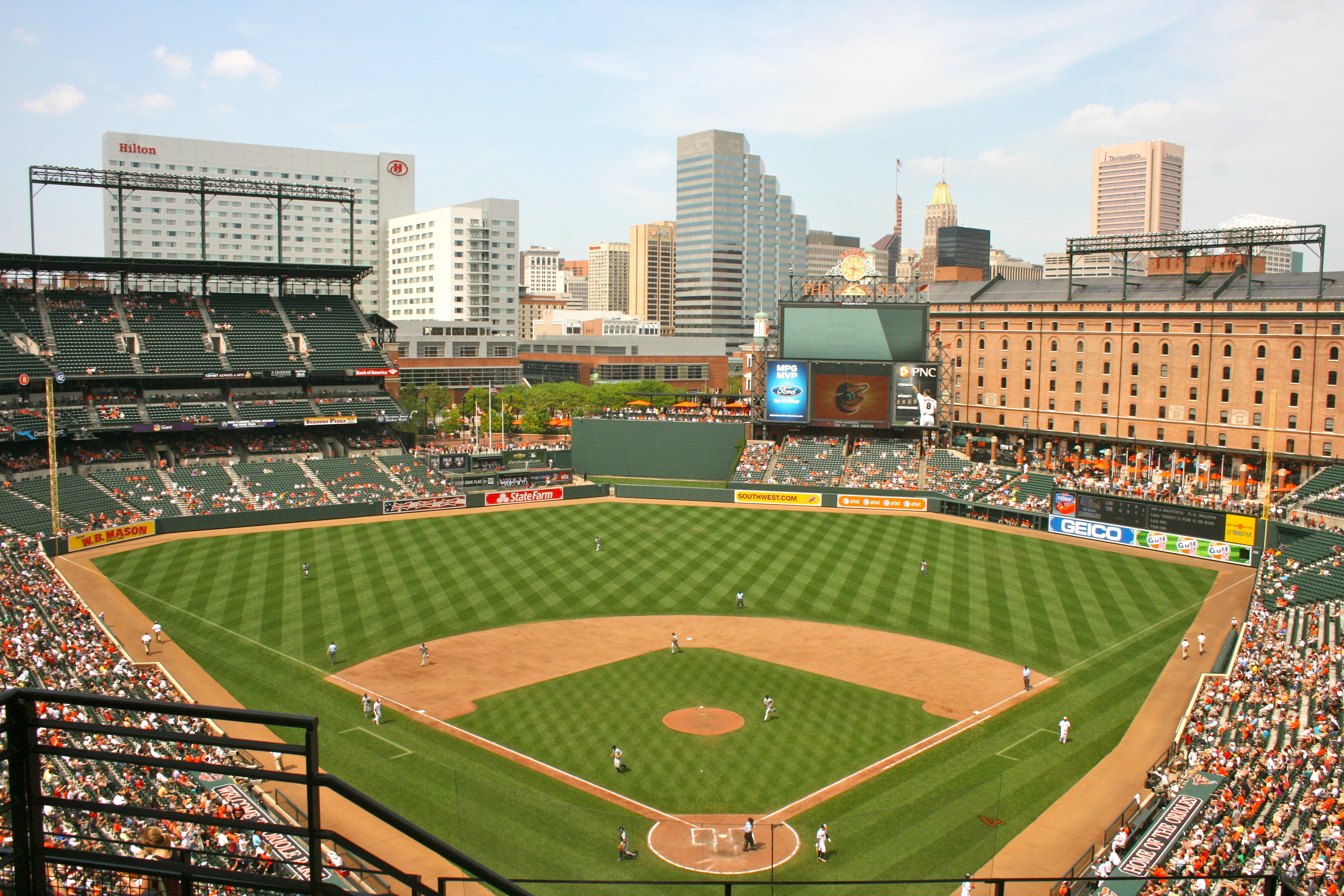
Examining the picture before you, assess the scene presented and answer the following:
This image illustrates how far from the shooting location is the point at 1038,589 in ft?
169

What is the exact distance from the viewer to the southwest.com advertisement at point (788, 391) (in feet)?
248

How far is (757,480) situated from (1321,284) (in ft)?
132

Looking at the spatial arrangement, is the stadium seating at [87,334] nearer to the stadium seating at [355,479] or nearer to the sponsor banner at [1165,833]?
the stadium seating at [355,479]

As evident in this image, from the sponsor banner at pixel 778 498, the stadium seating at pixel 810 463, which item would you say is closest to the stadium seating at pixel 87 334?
the sponsor banner at pixel 778 498

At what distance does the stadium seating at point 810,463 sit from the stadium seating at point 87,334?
48.4m

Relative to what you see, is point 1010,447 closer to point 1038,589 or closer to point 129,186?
point 1038,589

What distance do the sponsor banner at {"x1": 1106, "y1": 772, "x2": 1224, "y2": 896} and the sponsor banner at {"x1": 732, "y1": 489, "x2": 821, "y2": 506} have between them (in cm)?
4196

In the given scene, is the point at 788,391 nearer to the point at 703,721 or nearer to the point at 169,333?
the point at 703,721

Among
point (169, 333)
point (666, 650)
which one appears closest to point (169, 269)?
point (169, 333)

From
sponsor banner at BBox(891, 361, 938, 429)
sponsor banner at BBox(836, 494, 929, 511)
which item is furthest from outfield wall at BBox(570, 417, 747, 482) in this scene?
sponsor banner at BBox(836, 494, 929, 511)

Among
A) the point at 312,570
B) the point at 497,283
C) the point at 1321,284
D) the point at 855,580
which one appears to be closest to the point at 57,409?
the point at 312,570

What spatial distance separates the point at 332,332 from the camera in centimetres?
8125

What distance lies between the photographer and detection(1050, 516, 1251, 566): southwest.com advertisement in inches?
2157

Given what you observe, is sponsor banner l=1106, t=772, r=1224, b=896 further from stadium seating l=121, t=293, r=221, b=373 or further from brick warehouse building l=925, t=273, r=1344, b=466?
stadium seating l=121, t=293, r=221, b=373
